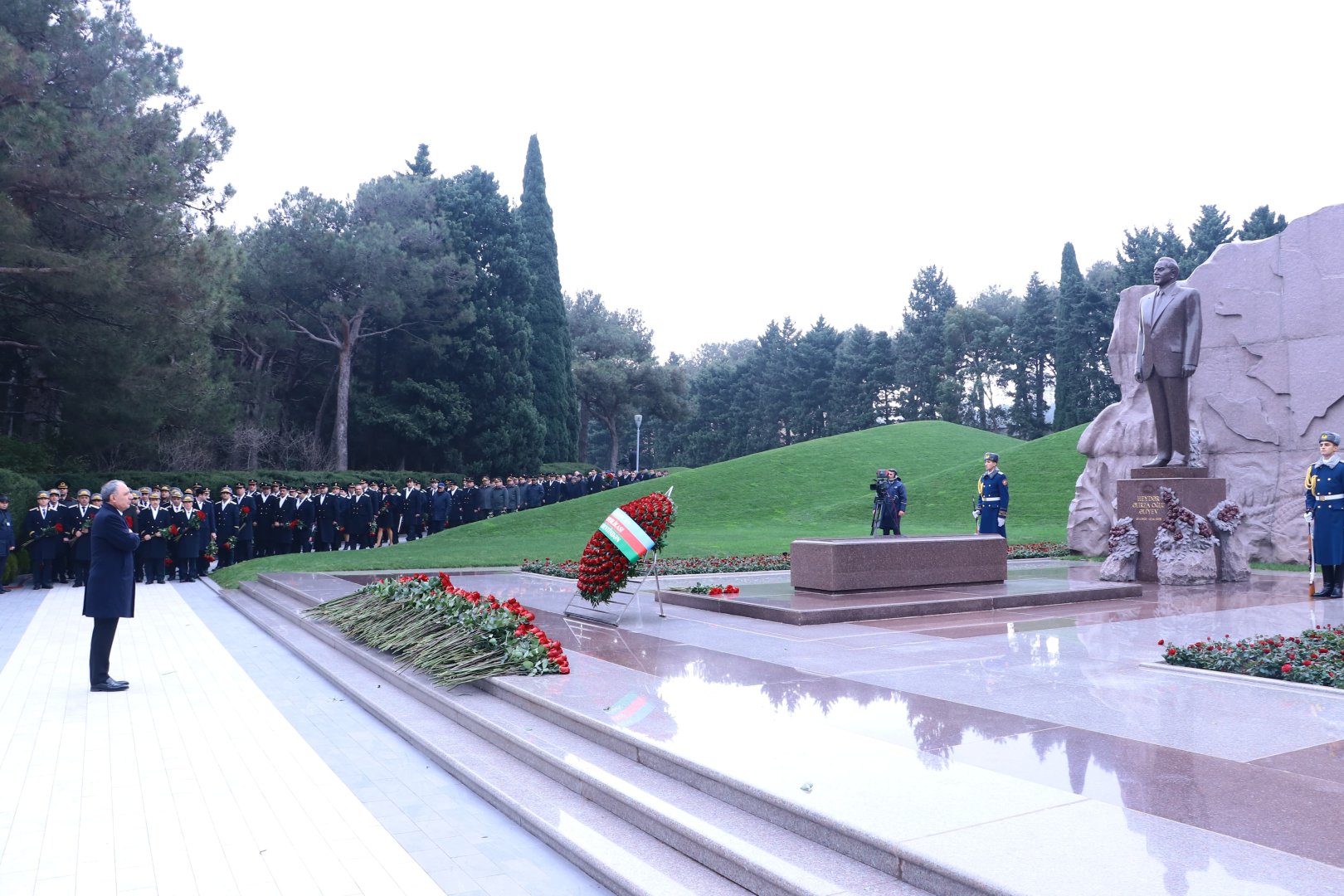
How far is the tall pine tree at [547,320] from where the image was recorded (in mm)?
43469

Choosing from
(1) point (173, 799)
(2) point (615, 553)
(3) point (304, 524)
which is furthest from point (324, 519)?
(1) point (173, 799)

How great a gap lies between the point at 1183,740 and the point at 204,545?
15949 millimetres

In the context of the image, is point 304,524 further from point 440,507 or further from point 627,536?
point 627,536

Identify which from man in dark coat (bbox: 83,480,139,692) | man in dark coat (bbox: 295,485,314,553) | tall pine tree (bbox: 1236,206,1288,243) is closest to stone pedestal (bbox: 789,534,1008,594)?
man in dark coat (bbox: 83,480,139,692)

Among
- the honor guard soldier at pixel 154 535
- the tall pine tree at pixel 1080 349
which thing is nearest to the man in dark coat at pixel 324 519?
the honor guard soldier at pixel 154 535

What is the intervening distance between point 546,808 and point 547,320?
40.9 meters

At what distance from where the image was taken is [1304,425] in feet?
47.7

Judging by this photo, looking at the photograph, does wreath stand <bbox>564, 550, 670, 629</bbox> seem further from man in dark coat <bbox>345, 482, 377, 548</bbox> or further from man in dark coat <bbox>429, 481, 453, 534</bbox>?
man in dark coat <bbox>429, 481, 453, 534</bbox>

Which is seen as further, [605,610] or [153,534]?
[153,534]

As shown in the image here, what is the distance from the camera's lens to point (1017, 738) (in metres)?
4.79

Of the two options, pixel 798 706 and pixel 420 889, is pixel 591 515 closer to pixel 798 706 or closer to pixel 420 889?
pixel 798 706

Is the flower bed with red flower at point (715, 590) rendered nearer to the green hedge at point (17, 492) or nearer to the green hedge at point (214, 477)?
the green hedge at point (17, 492)

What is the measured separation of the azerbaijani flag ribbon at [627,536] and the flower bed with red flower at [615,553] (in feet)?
0.44

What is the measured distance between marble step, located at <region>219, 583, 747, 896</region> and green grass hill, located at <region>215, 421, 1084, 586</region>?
924cm
